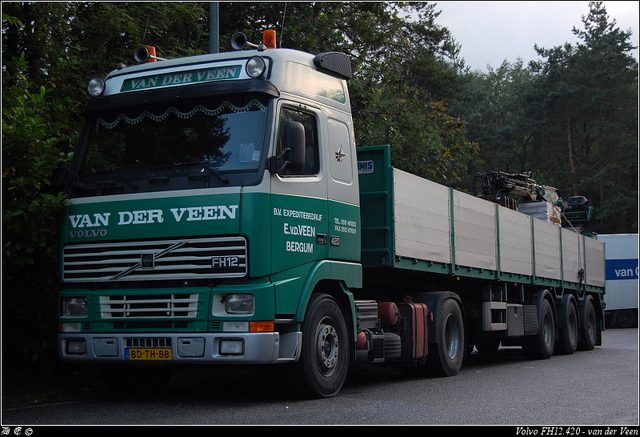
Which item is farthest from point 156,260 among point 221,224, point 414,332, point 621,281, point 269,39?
point 621,281

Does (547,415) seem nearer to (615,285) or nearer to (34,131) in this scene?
(34,131)

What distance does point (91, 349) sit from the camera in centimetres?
789

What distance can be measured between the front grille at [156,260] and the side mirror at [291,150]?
33.6 inches

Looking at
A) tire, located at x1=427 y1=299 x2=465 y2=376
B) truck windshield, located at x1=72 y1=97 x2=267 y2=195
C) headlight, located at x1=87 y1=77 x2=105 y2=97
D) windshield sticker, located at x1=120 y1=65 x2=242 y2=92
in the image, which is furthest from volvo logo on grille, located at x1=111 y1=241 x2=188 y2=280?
tire, located at x1=427 y1=299 x2=465 y2=376

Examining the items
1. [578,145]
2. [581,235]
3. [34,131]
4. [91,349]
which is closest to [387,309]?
[91,349]

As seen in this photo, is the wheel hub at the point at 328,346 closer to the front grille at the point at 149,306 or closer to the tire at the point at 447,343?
the front grille at the point at 149,306

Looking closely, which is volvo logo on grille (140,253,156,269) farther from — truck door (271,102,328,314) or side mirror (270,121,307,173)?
side mirror (270,121,307,173)

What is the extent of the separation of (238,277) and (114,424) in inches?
66.4

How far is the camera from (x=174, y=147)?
7.93m

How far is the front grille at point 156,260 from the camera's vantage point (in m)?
7.43

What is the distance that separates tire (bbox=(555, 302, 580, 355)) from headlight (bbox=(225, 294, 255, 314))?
431 inches

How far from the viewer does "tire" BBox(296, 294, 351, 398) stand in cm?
801

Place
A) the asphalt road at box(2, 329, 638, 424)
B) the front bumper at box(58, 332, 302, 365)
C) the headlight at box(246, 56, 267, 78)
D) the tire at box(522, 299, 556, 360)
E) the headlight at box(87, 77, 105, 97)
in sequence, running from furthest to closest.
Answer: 1. the tire at box(522, 299, 556, 360)
2. the headlight at box(87, 77, 105, 97)
3. the headlight at box(246, 56, 267, 78)
4. the front bumper at box(58, 332, 302, 365)
5. the asphalt road at box(2, 329, 638, 424)

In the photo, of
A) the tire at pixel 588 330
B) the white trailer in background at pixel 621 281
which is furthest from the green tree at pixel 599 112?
the tire at pixel 588 330
